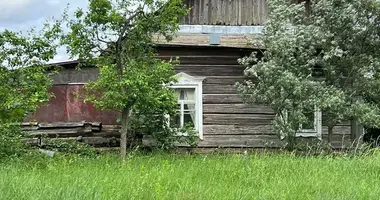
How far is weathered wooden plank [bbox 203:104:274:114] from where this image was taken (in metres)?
14.0

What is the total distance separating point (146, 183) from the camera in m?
6.97

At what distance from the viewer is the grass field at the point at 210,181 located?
20.6ft

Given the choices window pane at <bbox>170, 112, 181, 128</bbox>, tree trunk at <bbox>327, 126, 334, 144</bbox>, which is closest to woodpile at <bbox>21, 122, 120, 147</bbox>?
window pane at <bbox>170, 112, 181, 128</bbox>

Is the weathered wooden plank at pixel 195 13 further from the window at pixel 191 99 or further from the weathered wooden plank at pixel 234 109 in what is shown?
the weathered wooden plank at pixel 234 109

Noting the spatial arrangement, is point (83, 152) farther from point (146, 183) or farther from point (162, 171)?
point (146, 183)

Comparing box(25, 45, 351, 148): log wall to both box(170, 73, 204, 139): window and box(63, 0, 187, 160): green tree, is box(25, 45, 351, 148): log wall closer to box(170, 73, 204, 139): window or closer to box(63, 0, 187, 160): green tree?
box(170, 73, 204, 139): window

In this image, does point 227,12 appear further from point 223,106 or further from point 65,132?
point 65,132

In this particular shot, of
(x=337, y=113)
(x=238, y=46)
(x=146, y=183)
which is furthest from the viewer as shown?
(x=238, y=46)

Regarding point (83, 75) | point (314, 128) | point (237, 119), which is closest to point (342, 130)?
point (314, 128)

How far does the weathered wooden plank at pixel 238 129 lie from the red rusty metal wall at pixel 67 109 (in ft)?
9.53

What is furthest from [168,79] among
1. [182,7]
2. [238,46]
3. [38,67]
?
[238,46]

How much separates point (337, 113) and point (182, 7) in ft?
14.4

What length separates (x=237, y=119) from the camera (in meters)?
14.1

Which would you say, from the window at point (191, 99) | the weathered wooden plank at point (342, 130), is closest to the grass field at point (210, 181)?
the window at point (191, 99)
